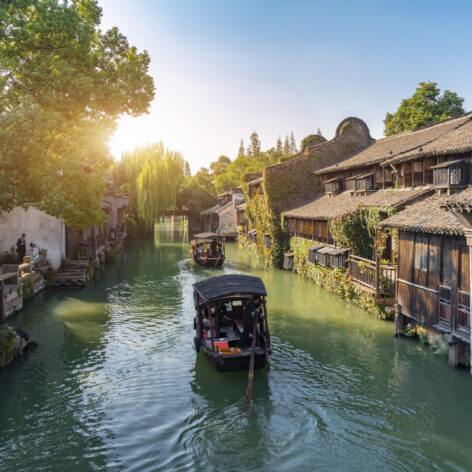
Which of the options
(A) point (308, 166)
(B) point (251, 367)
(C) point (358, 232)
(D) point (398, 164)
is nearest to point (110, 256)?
(A) point (308, 166)

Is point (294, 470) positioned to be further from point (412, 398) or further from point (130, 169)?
point (130, 169)

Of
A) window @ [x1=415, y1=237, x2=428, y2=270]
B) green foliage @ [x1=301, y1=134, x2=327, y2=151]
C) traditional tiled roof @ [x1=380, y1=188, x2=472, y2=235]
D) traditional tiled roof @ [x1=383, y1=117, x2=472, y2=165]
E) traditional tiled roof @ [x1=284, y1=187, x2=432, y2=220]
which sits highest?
green foliage @ [x1=301, y1=134, x2=327, y2=151]

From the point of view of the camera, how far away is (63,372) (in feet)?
41.7

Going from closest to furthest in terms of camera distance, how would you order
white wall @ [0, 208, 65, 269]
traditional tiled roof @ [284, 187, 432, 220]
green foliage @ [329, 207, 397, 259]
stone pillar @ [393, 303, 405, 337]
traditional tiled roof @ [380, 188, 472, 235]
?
traditional tiled roof @ [380, 188, 472, 235] → stone pillar @ [393, 303, 405, 337] → traditional tiled roof @ [284, 187, 432, 220] → green foliage @ [329, 207, 397, 259] → white wall @ [0, 208, 65, 269]

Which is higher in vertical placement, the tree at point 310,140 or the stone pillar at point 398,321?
the tree at point 310,140

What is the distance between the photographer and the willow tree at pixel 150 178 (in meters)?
49.2

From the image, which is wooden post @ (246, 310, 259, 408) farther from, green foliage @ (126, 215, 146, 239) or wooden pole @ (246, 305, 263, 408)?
green foliage @ (126, 215, 146, 239)

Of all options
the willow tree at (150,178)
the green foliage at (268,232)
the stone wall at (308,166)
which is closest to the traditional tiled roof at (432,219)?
the green foliage at (268,232)

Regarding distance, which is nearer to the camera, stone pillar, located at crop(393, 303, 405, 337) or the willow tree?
stone pillar, located at crop(393, 303, 405, 337)

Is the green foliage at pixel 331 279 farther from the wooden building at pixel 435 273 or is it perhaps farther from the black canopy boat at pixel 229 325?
the black canopy boat at pixel 229 325

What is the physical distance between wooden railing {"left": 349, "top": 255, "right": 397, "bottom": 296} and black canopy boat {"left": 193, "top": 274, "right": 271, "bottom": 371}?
601 cm

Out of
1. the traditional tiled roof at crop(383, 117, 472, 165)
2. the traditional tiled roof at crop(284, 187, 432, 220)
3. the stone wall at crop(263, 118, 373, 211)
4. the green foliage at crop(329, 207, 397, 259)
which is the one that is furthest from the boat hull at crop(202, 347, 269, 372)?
the stone wall at crop(263, 118, 373, 211)

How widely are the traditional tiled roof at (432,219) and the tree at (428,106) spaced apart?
26077mm

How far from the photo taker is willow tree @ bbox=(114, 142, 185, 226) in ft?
161
